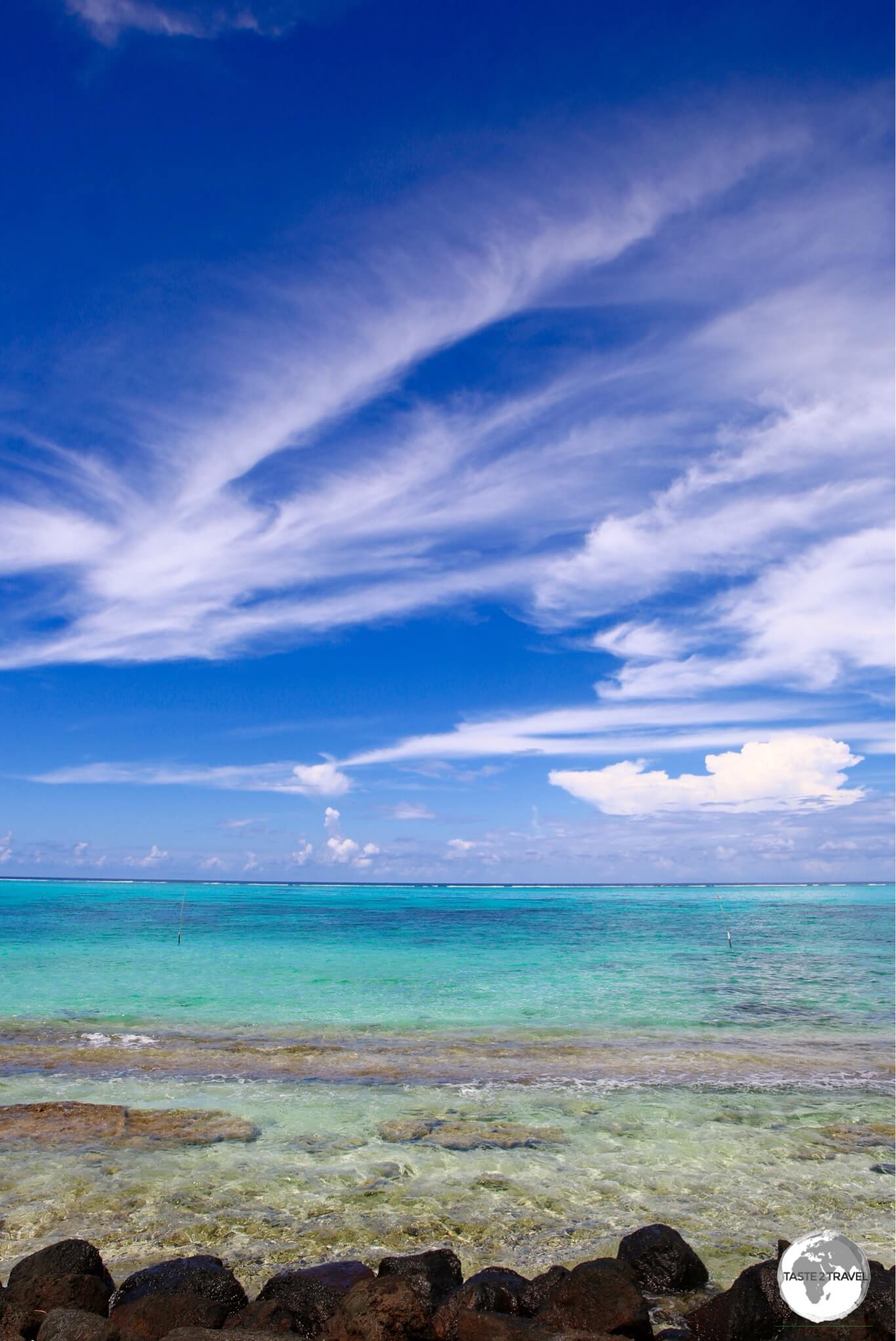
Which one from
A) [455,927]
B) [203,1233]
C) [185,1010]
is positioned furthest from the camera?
[455,927]

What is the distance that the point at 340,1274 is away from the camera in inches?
259

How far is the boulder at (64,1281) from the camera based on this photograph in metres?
6.04

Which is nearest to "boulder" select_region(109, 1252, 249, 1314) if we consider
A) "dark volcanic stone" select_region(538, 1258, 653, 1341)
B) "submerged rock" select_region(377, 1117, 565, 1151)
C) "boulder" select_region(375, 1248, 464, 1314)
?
"boulder" select_region(375, 1248, 464, 1314)

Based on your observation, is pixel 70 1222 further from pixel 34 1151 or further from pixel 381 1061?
pixel 381 1061

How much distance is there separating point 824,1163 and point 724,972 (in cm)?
2539

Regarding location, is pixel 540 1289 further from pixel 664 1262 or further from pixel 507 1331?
pixel 664 1262

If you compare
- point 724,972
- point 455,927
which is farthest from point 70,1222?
point 455,927

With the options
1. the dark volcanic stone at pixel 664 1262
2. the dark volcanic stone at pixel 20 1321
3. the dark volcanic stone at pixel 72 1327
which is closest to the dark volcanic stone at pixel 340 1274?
the dark volcanic stone at pixel 72 1327

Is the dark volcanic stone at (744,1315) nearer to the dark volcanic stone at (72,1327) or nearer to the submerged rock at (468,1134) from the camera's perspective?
the dark volcanic stone at (72,1327)

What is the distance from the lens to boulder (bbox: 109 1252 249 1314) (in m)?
6.20

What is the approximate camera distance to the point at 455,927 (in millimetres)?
66875

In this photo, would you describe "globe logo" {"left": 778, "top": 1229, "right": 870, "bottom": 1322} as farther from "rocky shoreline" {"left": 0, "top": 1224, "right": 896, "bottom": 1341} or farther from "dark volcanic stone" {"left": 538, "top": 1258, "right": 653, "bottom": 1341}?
"dark volcanic stone" {"left": 538, "top": 1258, "right": 653, "bottom": 1341}

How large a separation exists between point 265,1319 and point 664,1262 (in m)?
3.38

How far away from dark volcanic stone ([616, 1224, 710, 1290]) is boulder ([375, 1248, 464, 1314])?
1455mm
